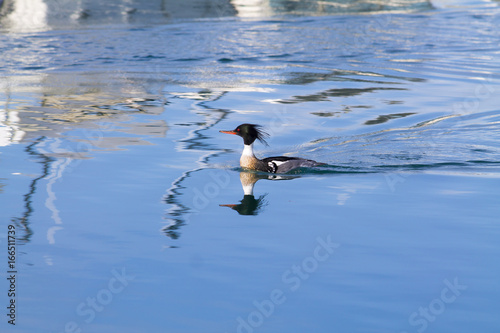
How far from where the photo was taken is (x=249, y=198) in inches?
360

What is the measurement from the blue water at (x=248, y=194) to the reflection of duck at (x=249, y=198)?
39 millimetres

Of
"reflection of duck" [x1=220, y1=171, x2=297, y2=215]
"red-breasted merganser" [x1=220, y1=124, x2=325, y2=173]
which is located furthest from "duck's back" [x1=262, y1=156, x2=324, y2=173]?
"reflection of duck" [x1=220, y1=171, x2=297, y2=215]

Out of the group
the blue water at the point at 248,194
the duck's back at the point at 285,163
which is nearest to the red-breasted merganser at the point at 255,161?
the duck's back at the point at 285,163

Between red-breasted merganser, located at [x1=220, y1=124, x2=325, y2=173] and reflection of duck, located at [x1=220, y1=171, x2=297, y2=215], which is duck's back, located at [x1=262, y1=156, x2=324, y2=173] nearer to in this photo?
red-breasted merganser, located at [x1=220, y1=124, x2=325, y2=173]

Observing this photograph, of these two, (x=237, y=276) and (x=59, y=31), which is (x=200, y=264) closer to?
(x=237, y=276)

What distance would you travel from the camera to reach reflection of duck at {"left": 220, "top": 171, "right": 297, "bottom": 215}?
8.64 meters

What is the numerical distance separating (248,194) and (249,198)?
22cm

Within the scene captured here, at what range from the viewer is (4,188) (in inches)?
364

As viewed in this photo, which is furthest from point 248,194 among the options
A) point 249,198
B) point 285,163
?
point 285,163

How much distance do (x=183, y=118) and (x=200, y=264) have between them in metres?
6.55

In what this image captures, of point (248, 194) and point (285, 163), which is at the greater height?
point (285, 163)

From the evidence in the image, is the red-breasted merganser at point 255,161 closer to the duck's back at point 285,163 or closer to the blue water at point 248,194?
the duck's back at point 285,163

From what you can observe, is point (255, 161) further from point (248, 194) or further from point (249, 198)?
point (249, 198)

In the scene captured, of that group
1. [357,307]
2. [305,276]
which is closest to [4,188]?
[305,276]
